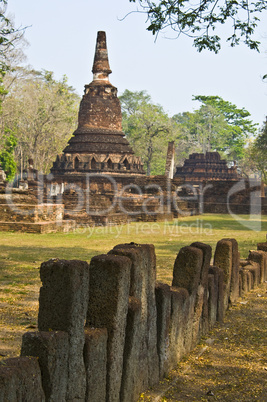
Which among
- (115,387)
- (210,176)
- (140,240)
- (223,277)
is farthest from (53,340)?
(210,176)

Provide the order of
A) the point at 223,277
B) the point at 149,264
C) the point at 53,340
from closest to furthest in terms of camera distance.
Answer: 1. the point at 53,340
2. the point at 149,264
3. the point at 223,277

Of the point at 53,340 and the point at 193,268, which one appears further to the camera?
the point at 193,268

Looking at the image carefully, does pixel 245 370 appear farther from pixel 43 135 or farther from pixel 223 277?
pixel 43 135

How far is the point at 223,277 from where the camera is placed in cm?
566

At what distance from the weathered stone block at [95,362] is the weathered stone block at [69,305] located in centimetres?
6

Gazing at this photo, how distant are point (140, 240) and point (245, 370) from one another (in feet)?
26.1

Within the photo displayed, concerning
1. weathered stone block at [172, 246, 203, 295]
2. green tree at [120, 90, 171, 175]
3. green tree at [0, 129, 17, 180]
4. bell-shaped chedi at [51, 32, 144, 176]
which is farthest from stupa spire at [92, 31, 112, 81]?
weathered stone block at [172, 246, 203, 295]

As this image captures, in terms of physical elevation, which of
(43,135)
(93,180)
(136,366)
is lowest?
(136,366)

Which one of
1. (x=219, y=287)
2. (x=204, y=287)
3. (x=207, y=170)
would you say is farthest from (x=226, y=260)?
(x=207, y=170)

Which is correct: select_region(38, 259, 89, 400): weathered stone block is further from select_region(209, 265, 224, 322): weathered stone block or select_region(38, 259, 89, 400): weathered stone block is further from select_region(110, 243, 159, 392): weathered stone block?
select_region(209, 265, 224, 322): weathered stone block

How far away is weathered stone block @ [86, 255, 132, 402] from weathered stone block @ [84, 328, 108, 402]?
9 centimetres

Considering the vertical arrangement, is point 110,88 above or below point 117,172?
above

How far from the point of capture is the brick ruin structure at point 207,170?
3778cm

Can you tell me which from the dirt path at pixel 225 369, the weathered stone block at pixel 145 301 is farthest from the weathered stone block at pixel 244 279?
the weathered stone block at pixel 145 301
